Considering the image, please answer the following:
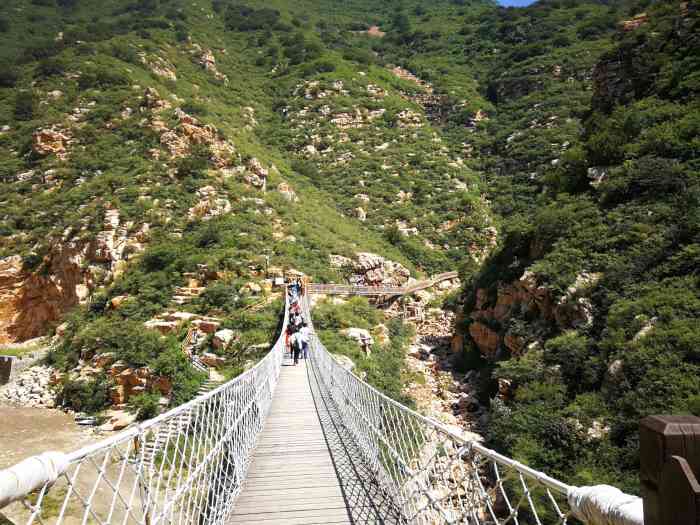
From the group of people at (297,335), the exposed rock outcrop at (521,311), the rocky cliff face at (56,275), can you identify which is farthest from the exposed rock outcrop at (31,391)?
the exposed rock outcrop at (521,311)

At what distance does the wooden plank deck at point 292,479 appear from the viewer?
372cm

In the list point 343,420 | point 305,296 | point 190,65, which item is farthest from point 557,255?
Answer: point 190,65

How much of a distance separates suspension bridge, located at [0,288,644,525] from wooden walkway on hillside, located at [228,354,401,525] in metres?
0.02

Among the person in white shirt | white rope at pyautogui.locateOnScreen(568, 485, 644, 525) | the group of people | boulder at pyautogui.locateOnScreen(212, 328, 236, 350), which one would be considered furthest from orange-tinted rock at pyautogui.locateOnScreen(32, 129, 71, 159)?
white rope at pyautogui.locateOnScreen(568, 485, 644, 525)

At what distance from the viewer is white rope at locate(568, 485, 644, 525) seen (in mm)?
1162

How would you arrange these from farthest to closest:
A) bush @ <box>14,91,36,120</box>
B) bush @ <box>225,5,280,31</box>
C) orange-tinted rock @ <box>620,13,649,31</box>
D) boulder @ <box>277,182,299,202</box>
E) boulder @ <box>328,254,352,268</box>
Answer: bush @ <box>225,5,280,31</box>
bush @ <box>14,91,36,120</box>
boulder @ <box>277,182,299,202</box>
boulder @ <box>328,254,352,268</box>
orange-tinted rock @ <box>620,13,649,31</box>

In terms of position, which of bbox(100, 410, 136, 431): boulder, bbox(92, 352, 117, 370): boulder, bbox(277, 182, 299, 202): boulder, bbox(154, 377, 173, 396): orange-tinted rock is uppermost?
bbox(277, 182, 299, 202): boulder

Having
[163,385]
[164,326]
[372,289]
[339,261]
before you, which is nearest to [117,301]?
[164,326]

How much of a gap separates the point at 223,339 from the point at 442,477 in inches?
380

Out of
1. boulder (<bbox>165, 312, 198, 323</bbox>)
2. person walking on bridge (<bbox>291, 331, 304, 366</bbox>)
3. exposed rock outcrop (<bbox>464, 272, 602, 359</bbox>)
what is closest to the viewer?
exposed rock outcrop (<bbox>464, 272, 602, 359</bbox>)

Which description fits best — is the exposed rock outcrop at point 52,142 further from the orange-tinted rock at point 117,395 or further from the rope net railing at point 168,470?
the rope net railing at point 168,470

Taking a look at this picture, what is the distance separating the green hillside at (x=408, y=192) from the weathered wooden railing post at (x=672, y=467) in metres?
6.12

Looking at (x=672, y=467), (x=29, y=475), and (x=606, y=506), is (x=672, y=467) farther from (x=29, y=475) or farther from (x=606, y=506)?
(x=29, y=475)

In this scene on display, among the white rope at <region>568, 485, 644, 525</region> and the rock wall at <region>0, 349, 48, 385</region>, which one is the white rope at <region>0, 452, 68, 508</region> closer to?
the white rope at <region>568, 485, 644, 525</region>
